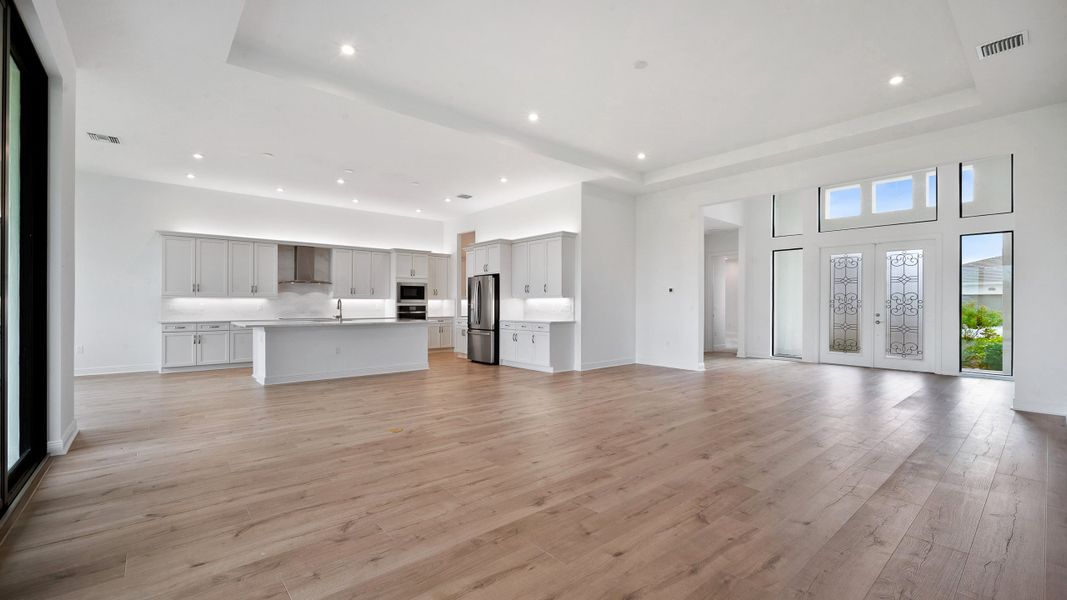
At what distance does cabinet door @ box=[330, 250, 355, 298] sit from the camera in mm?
9195

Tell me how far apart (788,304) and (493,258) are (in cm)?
613

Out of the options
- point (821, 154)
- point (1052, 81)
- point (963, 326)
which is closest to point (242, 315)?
point (821, 154)

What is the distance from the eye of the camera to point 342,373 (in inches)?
264

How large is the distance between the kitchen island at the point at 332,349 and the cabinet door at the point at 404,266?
290 centimetres

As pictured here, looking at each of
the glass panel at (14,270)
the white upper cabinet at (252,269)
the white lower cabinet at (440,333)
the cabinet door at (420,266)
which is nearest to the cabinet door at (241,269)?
the white upper cabinet at (252,269)

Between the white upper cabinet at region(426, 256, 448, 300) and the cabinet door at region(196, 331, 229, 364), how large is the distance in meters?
4.01

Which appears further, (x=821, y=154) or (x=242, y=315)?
(x=242, y=315)

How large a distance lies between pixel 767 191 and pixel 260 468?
6916 mm

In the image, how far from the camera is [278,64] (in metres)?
4.05

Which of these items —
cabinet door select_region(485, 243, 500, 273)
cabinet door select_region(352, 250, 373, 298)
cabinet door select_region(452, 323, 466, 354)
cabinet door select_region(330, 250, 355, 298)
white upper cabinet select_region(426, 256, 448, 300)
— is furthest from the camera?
white upper cabinet select_region(426, 256, 448, 300)

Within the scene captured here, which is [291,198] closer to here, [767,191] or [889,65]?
[767,191]

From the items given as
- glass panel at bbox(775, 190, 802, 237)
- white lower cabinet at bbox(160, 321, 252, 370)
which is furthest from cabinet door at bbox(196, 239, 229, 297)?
glass panel at bbox(775, 190, 802, 237)

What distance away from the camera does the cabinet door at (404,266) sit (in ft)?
33.0

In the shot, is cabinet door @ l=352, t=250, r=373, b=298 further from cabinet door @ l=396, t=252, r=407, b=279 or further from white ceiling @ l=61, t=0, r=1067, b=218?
white ceiling @ l=61, t=0, r=1067, b=218
